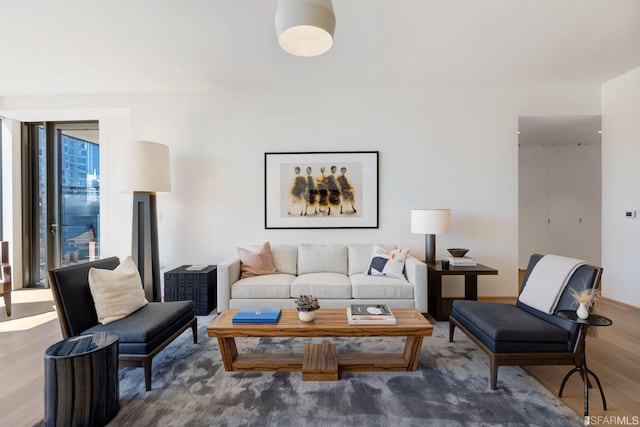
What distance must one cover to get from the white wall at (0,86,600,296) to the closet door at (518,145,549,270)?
1.95 metres

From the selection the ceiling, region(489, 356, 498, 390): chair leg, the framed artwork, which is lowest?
region(489, 356, 498, 390): chair leg

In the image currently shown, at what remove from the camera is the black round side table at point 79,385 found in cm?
154

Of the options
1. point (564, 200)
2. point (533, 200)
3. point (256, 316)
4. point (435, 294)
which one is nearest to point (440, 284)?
point (435, 294)

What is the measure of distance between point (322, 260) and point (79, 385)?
2.49 meters

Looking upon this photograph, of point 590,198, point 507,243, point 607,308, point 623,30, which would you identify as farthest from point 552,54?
point 590,198

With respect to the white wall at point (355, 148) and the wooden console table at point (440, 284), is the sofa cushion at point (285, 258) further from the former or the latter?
the wooden console table at point (440, 284)

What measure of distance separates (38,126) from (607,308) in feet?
26.7

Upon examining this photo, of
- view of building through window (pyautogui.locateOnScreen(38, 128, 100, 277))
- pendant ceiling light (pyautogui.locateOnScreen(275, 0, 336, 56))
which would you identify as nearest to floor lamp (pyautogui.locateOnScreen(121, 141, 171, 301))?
view of building through window (pyautogui.locateOnScreen(38, 128, 100, 277))

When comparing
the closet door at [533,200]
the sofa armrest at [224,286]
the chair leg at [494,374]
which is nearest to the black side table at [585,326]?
the chair leg at [494,374]

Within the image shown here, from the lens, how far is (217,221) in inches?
156

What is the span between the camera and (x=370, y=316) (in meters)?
2.12

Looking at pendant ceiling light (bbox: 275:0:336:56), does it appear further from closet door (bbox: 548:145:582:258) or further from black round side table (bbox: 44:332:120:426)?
closet door (bbox: 548:145:582:258)

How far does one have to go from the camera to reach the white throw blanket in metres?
2.11

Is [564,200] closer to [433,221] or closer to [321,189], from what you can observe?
[433,221]
